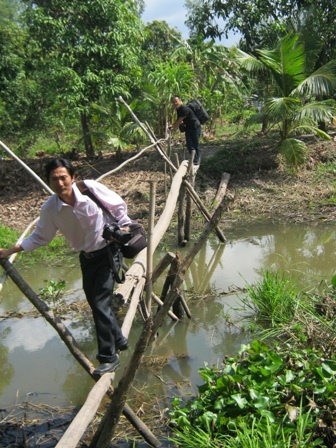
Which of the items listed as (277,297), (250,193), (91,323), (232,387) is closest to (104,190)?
(232,387)

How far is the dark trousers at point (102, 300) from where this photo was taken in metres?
2.86

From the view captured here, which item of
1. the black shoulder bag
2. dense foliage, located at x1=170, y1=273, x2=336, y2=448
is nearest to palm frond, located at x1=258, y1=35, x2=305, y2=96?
dense foliage, located at x1=170, y1=273, x2=336, y2=448

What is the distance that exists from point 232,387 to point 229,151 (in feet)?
27.2

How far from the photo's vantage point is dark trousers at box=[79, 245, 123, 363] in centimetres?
286

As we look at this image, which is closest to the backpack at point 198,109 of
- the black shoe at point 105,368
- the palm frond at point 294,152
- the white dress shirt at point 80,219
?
the palm frond at point 294,152

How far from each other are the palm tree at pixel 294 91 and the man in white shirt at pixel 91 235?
7333mm

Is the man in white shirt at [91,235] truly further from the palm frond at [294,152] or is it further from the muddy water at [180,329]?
the palm frond at [294,152]

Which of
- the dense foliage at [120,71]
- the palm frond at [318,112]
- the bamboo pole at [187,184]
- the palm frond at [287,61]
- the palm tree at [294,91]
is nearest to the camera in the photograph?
the bamboo pole at [187,184]

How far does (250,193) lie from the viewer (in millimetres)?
9719

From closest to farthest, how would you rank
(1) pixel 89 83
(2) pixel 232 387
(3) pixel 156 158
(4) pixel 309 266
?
1. (2) pixel 232 387
2. (4) pixel 309 266
3. (1) pixel 89 83
4. (3) pixel 156 158

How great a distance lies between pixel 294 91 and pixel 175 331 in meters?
6.46

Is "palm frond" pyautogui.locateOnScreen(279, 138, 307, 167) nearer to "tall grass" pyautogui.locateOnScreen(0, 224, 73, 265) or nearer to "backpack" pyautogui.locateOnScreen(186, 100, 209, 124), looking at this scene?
"backpack" pyautogui.locateOnScreen(186, 100, 209, 124)

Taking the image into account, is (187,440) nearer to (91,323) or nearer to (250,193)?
(91,323)

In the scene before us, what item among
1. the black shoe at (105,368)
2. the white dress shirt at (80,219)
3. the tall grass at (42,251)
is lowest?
the tall grass at (42,251)
